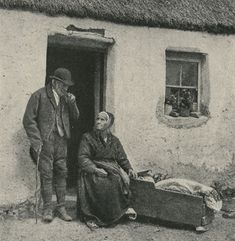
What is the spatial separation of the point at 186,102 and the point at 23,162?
2943 mm

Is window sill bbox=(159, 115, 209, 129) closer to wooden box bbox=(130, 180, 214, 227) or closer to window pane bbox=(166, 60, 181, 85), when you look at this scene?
window pane bbox=(166, 60, 181, 85)

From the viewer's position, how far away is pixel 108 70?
8273 millimetres

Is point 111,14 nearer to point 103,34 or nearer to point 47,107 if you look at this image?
point 103,34

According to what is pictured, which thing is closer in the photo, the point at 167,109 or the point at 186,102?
the point at 167,109

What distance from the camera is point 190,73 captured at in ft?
29.6

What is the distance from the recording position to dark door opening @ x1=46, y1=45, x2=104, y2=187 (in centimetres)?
877

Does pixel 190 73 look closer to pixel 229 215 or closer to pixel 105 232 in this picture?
pixel 229 215

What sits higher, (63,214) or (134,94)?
(134,94)

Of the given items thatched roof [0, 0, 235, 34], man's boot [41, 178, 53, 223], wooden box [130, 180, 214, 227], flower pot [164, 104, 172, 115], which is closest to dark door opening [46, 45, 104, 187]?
thatched roof [0, 0, 235, 34]

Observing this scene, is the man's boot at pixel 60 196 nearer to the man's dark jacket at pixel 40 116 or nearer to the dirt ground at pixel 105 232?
the dirt ground at pixel 105 232

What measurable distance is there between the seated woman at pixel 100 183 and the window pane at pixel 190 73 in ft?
7.24

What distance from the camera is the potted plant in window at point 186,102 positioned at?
889cm

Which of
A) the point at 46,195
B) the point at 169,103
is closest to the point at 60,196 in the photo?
the point at 46,195

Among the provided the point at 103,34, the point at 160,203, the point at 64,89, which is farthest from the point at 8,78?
the point at 160,203
